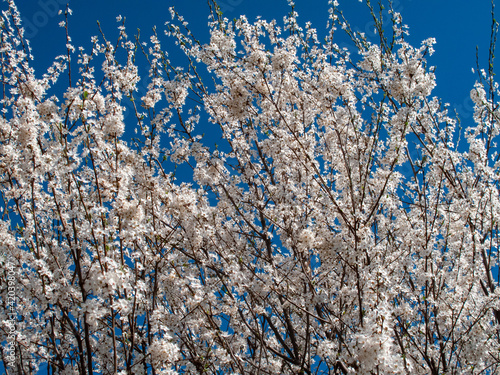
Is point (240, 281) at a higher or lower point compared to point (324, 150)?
lower

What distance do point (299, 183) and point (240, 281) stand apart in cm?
187

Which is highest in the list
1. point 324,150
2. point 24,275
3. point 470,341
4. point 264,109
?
point 264,109

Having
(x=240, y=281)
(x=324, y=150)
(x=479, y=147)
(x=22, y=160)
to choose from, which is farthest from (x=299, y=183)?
(x=22, y=160)

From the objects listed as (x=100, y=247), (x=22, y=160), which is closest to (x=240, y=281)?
(x=100, y=247)

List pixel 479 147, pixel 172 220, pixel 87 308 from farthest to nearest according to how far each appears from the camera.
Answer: pixel 479 147
pixel 172 220
pixel 87 308

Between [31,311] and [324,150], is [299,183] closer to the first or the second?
[324,150]

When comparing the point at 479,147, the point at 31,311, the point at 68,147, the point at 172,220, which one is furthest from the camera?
the point at 479,147

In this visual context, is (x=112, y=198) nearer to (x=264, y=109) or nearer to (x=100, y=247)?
(x=100, y=247)

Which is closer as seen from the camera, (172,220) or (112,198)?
(112,198)

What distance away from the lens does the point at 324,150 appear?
725 centimetres

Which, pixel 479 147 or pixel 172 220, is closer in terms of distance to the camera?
pixel 172 220

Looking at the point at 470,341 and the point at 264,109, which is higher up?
the point at 264,109

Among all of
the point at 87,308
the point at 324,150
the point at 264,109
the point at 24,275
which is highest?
the point at 264,109

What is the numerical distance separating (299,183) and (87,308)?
3492 mm
